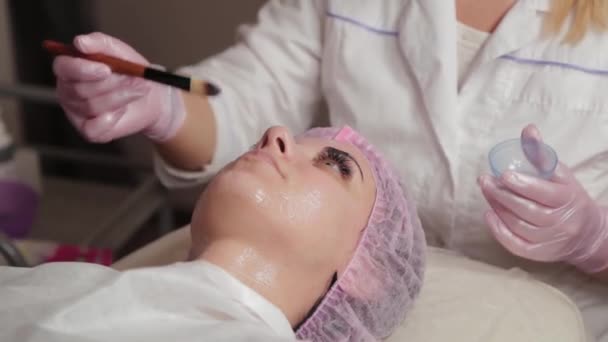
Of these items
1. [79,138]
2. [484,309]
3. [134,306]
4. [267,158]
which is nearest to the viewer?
[134,306]

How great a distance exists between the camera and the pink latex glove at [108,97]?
0.94 m

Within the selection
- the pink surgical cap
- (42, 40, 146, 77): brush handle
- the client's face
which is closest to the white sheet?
the pink surgical cap

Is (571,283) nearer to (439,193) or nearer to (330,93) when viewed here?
(439,193)

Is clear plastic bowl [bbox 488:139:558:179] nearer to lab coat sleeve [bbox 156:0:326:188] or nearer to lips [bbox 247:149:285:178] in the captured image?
lips [bbox 247:149:285:178]

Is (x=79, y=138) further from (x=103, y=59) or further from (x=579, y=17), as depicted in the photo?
(x=579, y=17)

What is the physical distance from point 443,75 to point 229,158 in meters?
0.34

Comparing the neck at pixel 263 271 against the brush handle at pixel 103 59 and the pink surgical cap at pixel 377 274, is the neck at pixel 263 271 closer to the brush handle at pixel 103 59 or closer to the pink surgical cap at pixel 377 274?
the pink surgical cap at pixel 377 274

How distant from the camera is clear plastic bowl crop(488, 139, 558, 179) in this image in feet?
2.93

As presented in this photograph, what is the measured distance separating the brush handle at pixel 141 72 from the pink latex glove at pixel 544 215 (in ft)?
1.06

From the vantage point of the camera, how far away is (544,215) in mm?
891

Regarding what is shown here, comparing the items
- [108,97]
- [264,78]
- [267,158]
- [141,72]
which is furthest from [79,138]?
[267,158]

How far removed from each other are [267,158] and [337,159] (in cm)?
9

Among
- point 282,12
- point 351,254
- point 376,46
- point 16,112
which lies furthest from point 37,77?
point 351,254

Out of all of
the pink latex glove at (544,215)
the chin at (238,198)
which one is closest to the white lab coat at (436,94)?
the pink latex glove at (544,215)
